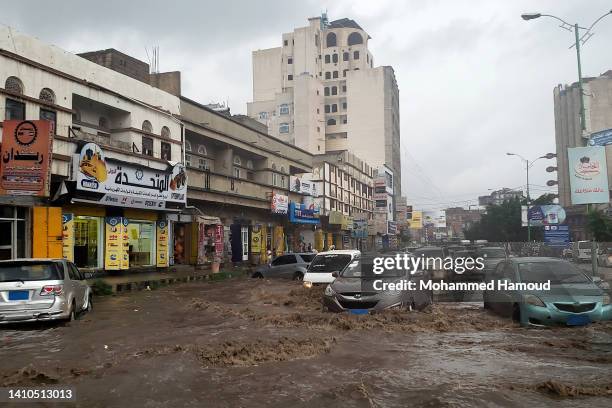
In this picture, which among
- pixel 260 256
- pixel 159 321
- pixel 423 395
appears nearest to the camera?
pixel 423 395

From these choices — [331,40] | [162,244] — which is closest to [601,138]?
[162,244]

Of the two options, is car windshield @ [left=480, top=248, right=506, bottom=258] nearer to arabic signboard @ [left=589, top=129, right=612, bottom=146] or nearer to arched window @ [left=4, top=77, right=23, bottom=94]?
arabic signboard @ [left=589, top=129, right=612, bottom=146]

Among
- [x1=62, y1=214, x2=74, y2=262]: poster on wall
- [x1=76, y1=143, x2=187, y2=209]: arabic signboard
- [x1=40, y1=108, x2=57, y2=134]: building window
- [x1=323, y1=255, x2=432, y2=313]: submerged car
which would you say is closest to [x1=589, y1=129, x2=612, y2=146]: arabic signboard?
[x1=323, y1=255, x2=432, y2=313]: submerged car

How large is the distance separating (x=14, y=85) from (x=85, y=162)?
3468 millimetres

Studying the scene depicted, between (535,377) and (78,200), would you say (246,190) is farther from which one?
(535,377)

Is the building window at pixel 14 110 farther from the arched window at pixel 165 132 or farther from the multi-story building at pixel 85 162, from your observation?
the arched window at pixel 165 132

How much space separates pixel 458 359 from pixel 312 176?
4372 cm

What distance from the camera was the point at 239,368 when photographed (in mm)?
6617

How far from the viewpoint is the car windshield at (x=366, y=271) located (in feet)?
36.5

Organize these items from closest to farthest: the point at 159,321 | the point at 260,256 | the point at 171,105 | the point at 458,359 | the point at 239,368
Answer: the point at 239,368 → the point at 458,359 → the point at 159,321 → the point at 171,105 → the point at 260,256

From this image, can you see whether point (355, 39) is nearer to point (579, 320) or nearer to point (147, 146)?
point (147, 146)

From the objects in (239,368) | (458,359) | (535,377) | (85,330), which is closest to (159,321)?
(85,330)

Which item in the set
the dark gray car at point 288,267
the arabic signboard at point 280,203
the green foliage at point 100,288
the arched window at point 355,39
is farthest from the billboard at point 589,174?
the arched window at point 355,39

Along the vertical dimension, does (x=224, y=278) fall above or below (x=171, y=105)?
below
